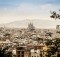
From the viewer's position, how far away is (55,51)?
8062mm

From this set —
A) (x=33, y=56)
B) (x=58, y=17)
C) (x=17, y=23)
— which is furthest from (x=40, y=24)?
(x=58, y=17)

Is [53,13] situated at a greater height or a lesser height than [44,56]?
greater

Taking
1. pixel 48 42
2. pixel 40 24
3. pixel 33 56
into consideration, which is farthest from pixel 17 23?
pixel 48 42

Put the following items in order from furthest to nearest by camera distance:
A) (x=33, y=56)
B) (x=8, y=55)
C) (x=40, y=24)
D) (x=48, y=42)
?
(x=40, y=24)
(x=33, y=56)
(x=48, y=42)
(x=8, y=55)

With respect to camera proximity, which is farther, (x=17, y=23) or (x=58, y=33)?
(x=17, y=23)

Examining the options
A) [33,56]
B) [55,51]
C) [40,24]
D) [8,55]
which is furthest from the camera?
[40,24]

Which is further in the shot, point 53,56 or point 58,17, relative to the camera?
point 58,17

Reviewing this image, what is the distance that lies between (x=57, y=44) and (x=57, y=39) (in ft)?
0.88

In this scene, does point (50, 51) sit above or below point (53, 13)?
below

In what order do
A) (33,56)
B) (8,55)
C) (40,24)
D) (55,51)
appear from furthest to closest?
(40,24), (33,56), (55,51), (8,55)

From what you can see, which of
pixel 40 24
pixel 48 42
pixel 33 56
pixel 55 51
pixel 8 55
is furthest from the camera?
pixel 40 24

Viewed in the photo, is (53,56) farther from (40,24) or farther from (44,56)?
(40,24)

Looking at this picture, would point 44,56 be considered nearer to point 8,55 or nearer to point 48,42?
point 48,42

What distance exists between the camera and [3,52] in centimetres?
741
